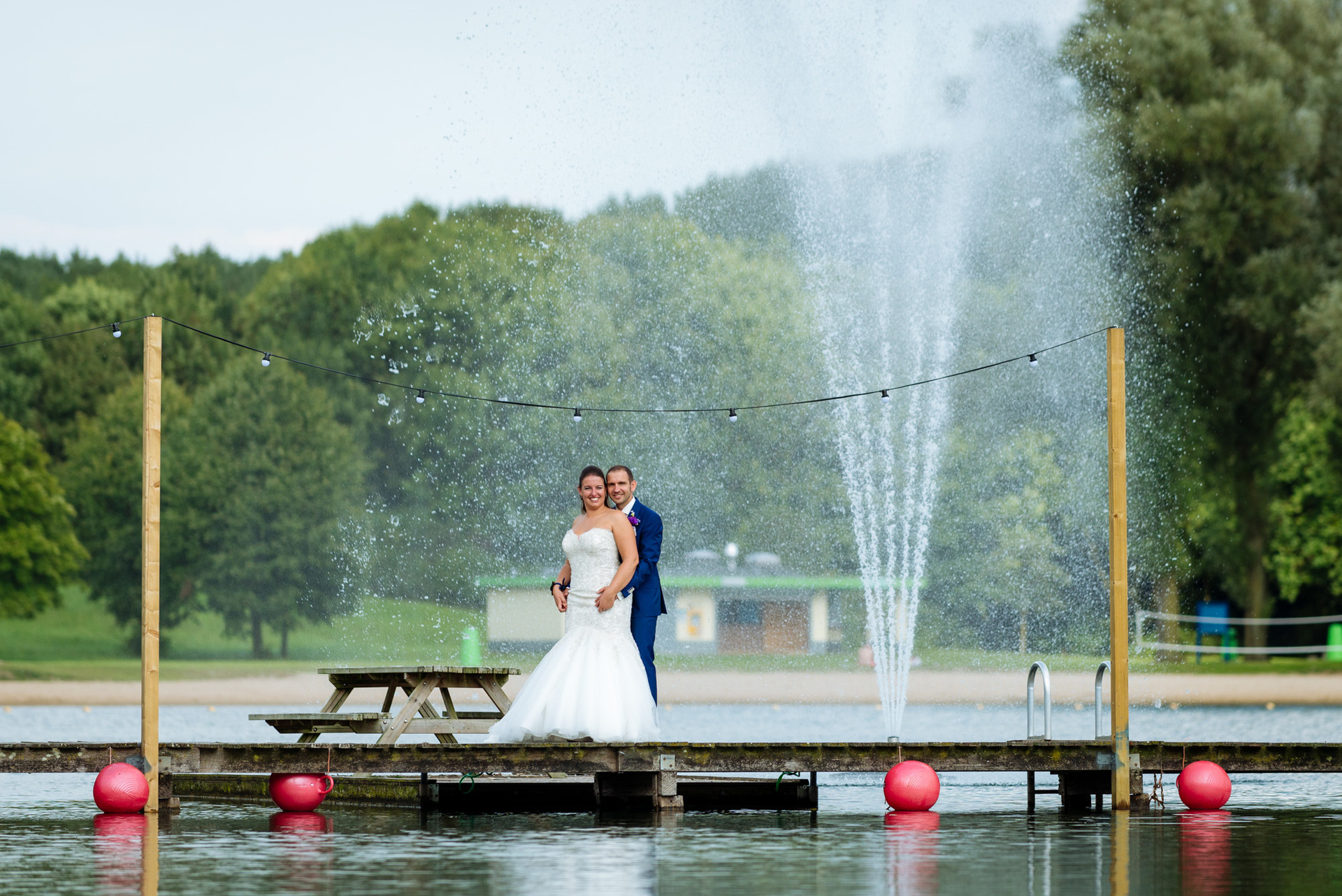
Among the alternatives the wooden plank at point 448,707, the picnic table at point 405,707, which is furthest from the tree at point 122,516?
the picnic table at point 405,707

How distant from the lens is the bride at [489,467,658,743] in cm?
1391

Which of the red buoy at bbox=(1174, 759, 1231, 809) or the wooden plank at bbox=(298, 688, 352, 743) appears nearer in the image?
the red buoy at bbox=(1174, 759, 1231, 809)

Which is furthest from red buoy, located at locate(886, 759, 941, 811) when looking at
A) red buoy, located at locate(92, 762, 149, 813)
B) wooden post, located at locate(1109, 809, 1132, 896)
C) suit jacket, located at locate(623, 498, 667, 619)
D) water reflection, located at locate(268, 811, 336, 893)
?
red buoy, located at locate(92, 762, 149, 813)

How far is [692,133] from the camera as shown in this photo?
4784 cm

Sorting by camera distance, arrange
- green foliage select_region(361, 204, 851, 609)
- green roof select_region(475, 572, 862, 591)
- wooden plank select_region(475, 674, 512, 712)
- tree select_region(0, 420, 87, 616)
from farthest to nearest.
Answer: tree select_region(0, 420, 87, 616)
green roof select_region(475, 572, 862, 591)
green foliage select_region(361, 204, 851, 609)
wooden plank select_region(475, 674, 512, 712)

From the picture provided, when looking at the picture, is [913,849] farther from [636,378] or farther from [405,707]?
[636,378]

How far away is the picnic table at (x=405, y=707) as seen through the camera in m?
14.2

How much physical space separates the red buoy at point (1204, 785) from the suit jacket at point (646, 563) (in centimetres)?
438

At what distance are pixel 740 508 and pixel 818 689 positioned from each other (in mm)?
8552

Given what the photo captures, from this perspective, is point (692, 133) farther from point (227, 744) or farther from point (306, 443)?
point (227, 744)

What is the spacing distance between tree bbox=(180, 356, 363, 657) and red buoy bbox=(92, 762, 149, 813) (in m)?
49.5

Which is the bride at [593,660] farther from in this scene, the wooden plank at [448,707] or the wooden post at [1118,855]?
the wooden post at [1118,855]

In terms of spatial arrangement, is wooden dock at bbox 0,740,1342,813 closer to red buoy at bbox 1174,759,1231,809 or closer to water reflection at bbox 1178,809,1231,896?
red buoy at bbox 1174,759,1231,809

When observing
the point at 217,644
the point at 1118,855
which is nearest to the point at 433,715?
the point at 1118,855
